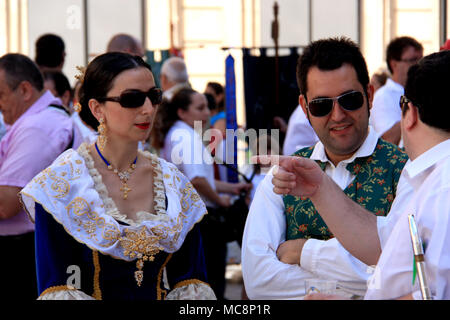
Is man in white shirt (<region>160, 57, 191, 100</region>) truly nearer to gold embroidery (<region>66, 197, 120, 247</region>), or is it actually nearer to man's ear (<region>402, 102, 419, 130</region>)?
gold embroidery (<region>66, 197, 120, 247</region>)

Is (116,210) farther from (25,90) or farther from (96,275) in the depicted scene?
(25,90)

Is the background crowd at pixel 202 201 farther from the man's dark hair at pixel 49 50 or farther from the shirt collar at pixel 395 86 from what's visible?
the man's dark hair at pixel 49 50

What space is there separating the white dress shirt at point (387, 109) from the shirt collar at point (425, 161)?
3.82 metres

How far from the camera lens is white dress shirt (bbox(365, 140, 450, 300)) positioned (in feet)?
5.84

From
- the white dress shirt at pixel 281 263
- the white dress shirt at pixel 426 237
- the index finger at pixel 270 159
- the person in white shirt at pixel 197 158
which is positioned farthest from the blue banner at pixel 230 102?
the white dress shirt at pixel 426 237

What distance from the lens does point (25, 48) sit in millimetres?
13461

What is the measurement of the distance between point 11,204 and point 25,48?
10.1m

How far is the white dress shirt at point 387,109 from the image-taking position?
5.73 metres

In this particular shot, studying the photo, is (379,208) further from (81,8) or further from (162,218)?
(81,8)

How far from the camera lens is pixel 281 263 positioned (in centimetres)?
273

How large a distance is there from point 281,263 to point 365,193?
1.35 feet

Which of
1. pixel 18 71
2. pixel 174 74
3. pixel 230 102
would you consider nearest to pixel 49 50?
pixel 174 74
